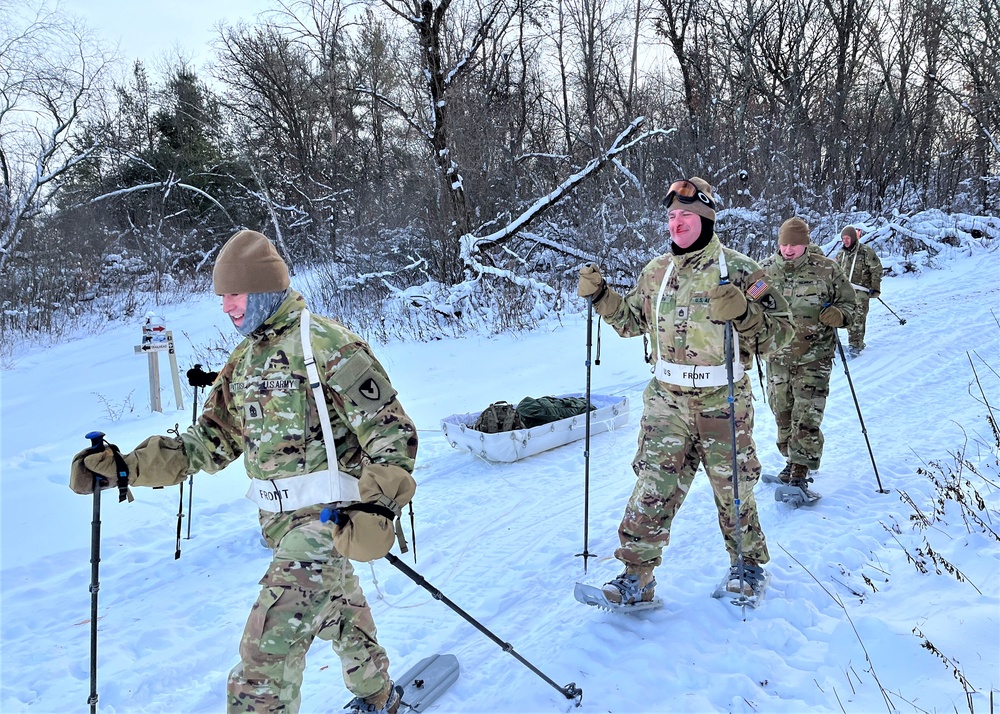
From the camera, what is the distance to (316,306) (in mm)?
15055

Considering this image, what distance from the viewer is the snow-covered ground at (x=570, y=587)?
10.4 feet

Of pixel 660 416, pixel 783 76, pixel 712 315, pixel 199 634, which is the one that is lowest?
pixel 199 634

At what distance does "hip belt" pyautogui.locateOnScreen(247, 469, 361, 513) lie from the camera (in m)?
2.55

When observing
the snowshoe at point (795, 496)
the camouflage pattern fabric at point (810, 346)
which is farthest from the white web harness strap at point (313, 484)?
the camouflage pattern fabric at point (810, 346)

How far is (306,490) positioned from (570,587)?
231 centimetres

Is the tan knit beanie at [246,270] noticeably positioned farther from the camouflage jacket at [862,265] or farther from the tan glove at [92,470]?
the camouflage jacket at [862,265]

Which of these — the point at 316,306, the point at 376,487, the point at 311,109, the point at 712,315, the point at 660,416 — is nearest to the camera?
the point at 376,487

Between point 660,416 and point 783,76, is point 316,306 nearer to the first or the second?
point 660,416

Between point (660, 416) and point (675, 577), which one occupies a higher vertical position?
point (660, 416)

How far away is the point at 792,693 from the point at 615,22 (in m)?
20.9

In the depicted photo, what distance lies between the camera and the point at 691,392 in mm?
3695

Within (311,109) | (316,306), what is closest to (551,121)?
(311,109)

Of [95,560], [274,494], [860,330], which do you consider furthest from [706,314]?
[860,330]

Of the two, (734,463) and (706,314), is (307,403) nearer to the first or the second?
(706,314)
